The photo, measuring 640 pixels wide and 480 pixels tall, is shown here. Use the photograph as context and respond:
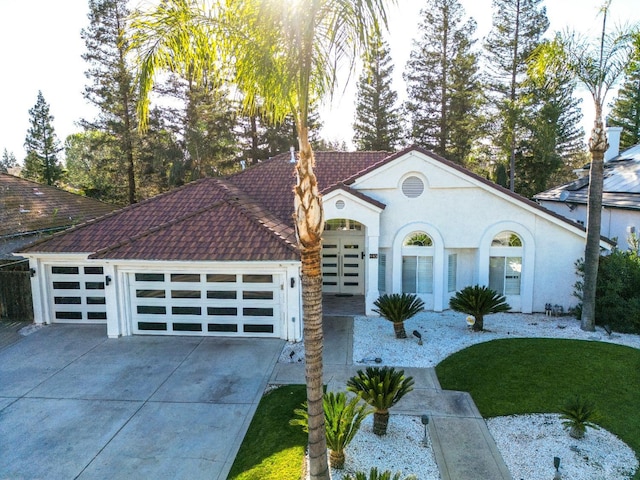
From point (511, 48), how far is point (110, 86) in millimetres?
30754

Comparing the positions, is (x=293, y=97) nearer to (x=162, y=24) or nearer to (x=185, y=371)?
(x=162, y=24)

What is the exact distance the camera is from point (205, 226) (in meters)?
13.9

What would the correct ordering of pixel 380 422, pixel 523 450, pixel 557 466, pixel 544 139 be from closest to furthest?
pixel 557 466
pixel 523 450
pixel 380 422
pixel 544 139

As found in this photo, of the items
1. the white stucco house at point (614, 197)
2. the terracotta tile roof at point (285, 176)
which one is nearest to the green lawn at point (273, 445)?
the terracotta tile roof at point (285, 176)

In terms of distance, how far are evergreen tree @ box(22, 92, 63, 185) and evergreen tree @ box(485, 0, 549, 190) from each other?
38.5 metres

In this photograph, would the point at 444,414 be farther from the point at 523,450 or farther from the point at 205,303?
the point at 205,303

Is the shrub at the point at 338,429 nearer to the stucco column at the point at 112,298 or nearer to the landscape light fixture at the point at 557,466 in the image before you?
the landscape light fixture at the point at 557,466

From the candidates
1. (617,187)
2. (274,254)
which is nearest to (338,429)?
(274,254)

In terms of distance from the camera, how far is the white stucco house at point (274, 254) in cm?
1295

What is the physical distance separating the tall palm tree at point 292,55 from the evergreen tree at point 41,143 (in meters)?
40.6

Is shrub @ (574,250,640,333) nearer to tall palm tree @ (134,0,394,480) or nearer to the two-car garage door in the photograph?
the two-car garage door

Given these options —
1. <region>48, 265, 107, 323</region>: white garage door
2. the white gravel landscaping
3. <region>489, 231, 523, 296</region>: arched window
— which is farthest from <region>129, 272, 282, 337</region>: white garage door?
<region>489, 231, 523, 296</region>: arched window

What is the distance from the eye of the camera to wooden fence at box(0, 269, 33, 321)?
14.9 metres

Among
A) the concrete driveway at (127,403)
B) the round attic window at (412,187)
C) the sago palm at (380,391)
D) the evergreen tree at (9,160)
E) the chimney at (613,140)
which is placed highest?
the evergreen tree at (9,160)
